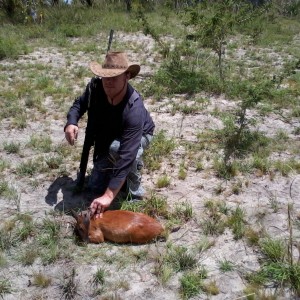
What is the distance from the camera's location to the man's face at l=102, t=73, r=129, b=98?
10.1 ft

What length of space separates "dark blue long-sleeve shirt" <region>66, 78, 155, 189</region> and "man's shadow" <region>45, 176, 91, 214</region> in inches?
14.5

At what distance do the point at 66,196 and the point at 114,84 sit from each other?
3.84 feet

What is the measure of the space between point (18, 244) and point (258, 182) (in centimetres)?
219

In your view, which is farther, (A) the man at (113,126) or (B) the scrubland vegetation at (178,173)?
(A) the man at (113,126)

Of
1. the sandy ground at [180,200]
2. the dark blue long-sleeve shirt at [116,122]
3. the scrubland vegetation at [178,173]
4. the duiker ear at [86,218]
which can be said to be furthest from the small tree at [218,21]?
the duiker ear at [86,218]

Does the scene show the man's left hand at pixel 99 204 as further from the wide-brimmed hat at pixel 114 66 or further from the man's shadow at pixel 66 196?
the wide-brimmed hat at pixel 114 66

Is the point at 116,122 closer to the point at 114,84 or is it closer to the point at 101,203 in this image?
the point at 114,84

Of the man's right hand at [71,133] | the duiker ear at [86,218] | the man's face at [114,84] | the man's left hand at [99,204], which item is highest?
the man's face at [114,84]

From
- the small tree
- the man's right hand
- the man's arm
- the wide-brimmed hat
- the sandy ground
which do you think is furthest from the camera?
the small tree

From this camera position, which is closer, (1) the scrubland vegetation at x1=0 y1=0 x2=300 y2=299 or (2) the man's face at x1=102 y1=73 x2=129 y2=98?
(1) the scrubland vegetation at x1=0 y1=0 x2=300 y2=299

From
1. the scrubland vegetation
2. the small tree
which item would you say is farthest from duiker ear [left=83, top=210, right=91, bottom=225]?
the small tree

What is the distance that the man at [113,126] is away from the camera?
9.96ft

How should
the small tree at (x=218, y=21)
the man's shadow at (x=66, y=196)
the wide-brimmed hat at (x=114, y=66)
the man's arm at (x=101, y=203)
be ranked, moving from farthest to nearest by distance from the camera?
the small tree at (x=218, y=21), the man's shadow at (x=66, y=196), the wide-brimmed hat at (x=114, y=66), the man's arm at (x=101, y=203)

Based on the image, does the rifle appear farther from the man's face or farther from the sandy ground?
the man's face
